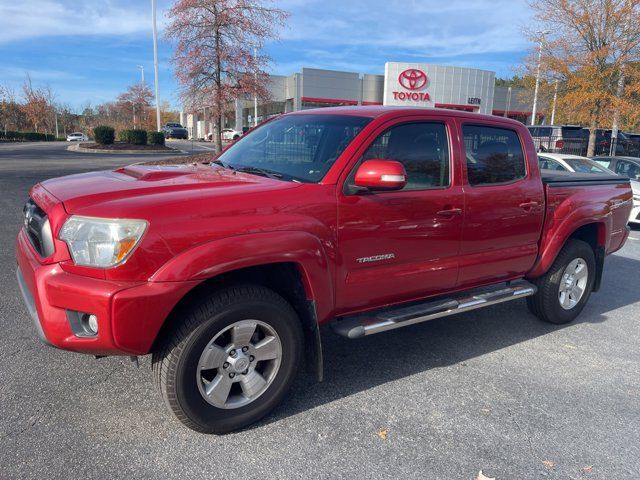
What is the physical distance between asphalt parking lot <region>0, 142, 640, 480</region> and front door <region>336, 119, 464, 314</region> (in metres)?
0.67

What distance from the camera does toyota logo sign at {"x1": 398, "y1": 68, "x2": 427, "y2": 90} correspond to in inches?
1697

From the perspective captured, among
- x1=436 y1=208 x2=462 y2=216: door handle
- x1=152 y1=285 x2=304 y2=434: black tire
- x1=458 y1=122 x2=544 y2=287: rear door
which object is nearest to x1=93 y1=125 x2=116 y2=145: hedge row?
x1=458 y1=122 x2=544 y2=287: rear door

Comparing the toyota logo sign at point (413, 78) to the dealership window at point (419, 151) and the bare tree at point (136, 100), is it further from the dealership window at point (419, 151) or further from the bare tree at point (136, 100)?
the dealership window at point (419, 151)

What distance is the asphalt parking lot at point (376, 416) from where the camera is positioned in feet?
8.88

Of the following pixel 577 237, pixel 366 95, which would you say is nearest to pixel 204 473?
pixel 577 237

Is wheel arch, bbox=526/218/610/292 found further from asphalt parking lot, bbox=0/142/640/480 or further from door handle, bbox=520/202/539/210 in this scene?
asphalt parking lot, bbox=0/142/640/480

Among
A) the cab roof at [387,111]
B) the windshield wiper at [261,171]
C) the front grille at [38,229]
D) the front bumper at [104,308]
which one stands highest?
the cab roof at [387,111]

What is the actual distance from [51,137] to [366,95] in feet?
102

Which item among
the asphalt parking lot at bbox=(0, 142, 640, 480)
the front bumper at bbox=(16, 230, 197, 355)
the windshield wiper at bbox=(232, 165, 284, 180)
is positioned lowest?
the asphalt parking lot at bbox=(0, 142, 640, 480)

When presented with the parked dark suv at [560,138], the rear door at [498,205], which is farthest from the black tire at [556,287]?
the parked dark suv at [560,138]

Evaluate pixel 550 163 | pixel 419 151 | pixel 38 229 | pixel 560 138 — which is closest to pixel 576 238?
pixel 419 151

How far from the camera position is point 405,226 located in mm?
3443

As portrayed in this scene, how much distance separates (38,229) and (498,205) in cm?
324

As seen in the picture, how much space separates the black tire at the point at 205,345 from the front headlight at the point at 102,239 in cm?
50
